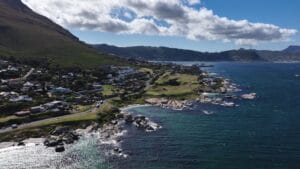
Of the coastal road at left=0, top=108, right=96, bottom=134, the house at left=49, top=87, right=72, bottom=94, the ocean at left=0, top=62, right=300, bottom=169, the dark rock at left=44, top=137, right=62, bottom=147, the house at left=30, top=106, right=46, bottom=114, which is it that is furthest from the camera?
the house at left=49, top=87, right=72, bottom=94

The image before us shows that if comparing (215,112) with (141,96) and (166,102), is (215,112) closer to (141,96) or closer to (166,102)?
(166,102)

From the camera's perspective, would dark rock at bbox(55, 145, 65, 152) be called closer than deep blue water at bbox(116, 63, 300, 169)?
No

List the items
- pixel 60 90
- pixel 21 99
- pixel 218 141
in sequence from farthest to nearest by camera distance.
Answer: pixel 60 90 < pixel 21 99 < pixel 218 141

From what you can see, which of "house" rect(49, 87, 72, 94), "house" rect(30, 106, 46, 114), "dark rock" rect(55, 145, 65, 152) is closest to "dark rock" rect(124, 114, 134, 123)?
"house" rect(30, 106, 46, 114)

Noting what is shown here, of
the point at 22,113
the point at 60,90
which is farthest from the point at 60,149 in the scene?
the point at 60,90

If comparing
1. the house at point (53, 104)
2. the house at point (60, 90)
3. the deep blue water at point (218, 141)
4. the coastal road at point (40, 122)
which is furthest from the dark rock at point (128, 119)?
the house at point (60, 90)

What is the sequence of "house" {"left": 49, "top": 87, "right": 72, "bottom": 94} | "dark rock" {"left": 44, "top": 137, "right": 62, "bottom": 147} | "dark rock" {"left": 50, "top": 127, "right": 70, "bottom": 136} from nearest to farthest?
1. "dark rock" {"left": 44, "top": 137, "right": 62, "bottom": 147}
2. "dark rock" {"left": 50, "top": 127, "right": 70, "bottom": 136}
3. "house" {"left": 49, "top": 87, "right": 72, "bottom": 94}

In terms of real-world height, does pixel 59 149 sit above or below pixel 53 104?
below

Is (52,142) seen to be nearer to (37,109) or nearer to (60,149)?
(60,149)

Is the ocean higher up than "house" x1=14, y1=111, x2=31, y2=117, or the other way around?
"house" x1=14, y1=111, x2=31, y2=117

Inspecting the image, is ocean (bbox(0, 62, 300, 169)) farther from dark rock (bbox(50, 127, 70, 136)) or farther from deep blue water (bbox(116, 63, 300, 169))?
dark rock (bbox(50, 127, 70, 136))
